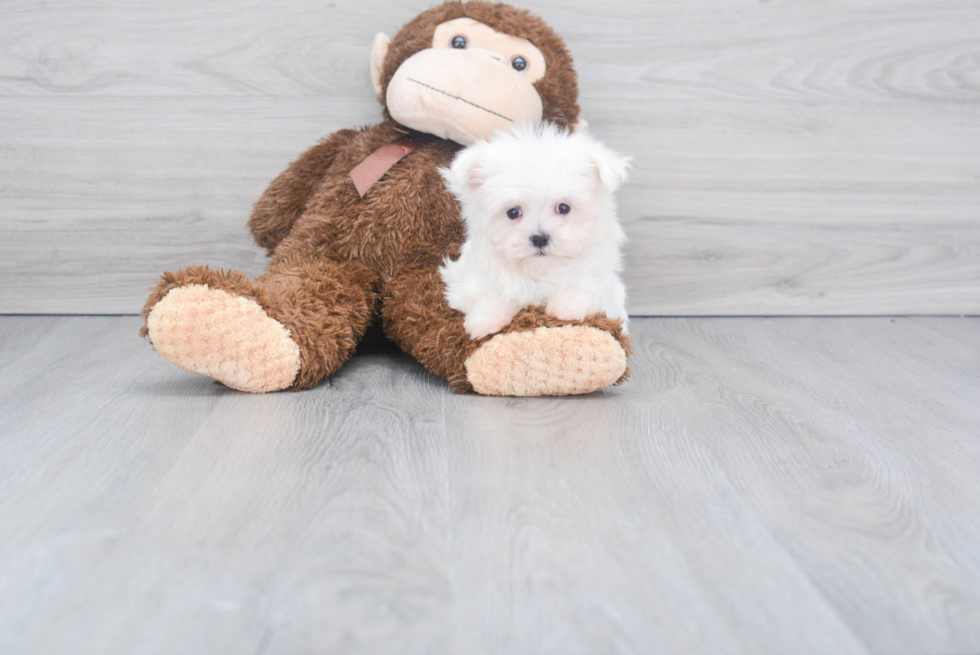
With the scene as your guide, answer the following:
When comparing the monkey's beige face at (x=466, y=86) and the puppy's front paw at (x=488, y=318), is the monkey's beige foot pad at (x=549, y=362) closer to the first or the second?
the puppy's front paw at (x=488, y=318)

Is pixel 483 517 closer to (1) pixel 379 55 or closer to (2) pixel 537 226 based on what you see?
(2) pixel 537 226

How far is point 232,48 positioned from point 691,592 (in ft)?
3.87

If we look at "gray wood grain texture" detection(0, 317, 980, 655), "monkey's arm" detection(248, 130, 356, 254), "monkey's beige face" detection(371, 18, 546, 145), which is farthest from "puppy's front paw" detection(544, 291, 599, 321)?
"monkey's arm" detection(248, 130, 356, 254)

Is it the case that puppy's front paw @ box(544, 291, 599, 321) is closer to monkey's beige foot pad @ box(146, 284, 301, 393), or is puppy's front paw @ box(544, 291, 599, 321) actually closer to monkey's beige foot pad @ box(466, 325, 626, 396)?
monkey's beige foot pad @ box(466, 325, 626, 396)

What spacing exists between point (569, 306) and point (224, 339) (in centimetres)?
41

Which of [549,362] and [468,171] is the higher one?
[468,171]

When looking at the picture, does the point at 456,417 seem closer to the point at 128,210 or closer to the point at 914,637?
the point at 914,637

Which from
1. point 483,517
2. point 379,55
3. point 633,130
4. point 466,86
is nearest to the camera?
point 483,517

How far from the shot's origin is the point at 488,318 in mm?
935

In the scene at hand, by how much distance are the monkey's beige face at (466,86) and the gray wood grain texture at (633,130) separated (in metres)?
0.23

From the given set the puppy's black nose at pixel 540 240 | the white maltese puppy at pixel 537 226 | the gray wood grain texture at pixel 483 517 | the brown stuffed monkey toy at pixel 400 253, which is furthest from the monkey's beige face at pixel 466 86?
the gray wood grain texture at pixel 483 517

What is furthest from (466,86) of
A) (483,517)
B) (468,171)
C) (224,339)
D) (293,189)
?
(483,517)

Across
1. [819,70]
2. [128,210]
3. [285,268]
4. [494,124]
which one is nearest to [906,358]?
[819,70]

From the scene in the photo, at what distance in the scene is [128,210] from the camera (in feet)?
4.52
